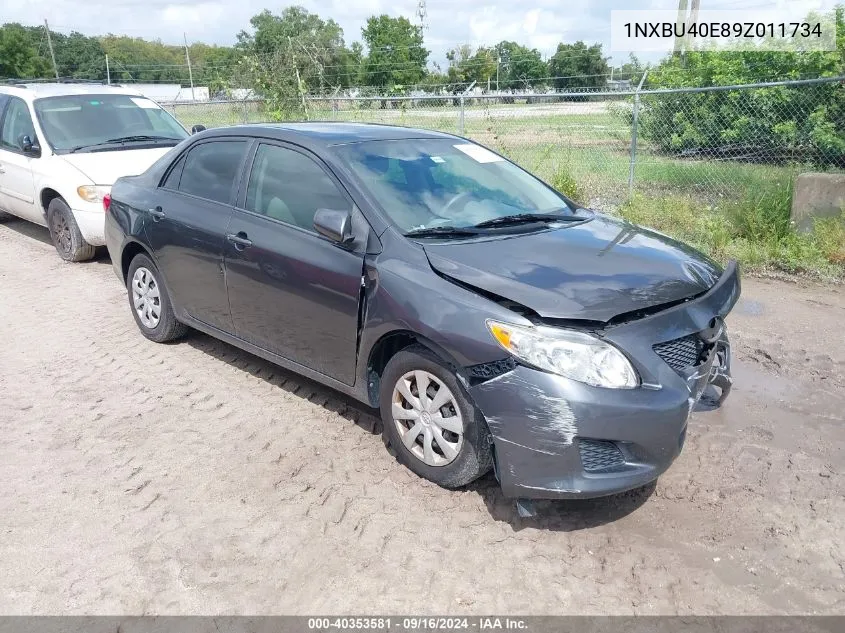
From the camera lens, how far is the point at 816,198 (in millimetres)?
7586

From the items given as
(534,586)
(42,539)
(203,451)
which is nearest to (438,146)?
(203,451)

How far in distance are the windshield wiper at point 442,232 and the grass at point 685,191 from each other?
4.68 meters

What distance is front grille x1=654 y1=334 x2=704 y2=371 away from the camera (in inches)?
127

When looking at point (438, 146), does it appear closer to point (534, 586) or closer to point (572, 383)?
point (572, 383)

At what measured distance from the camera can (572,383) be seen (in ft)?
9.83

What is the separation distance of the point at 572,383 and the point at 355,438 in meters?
1.61

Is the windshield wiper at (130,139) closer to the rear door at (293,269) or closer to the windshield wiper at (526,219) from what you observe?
the rear door at (293,269)

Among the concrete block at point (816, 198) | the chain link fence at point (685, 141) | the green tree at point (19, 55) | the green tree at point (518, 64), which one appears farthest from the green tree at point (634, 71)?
the green tree at point (19, 55)

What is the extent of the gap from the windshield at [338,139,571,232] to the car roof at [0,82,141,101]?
6.15m

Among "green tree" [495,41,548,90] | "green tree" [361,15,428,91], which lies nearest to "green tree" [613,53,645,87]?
"green tree" [495,41,548,90]

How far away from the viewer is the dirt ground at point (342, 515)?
2.89 metres

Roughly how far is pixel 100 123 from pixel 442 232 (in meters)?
6.43

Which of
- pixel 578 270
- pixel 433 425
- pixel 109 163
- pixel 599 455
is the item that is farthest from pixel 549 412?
pixel 109 163

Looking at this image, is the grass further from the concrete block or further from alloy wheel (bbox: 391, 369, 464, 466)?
alloy wheel (bbox: 391, 369, 464, 466)
